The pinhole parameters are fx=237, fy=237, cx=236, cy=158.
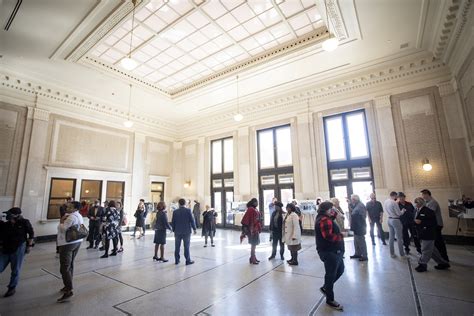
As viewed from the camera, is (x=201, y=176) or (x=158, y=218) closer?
(x=158, y=218)

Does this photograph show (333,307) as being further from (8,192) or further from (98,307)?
(8,192)

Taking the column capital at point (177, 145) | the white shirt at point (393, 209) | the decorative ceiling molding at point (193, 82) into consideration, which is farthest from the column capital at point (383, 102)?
the column capital at point (177, 145)

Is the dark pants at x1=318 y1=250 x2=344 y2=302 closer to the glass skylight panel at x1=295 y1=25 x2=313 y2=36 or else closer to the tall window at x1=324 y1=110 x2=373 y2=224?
the glass skylight panel at x1=295 y1=25 x2=313 y2=36

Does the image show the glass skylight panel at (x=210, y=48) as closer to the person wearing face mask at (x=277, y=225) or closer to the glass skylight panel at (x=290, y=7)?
the glass skylight panel at (x=290, y=7)

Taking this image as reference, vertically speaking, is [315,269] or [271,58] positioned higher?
[271,58]

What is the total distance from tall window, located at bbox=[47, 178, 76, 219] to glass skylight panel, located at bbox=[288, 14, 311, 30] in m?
9.51

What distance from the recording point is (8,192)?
7.72 m

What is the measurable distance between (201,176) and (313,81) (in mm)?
6989

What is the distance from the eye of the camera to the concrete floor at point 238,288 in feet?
9.86

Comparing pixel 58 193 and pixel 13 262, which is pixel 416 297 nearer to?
pixel 13 262

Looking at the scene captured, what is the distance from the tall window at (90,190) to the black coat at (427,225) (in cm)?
1059

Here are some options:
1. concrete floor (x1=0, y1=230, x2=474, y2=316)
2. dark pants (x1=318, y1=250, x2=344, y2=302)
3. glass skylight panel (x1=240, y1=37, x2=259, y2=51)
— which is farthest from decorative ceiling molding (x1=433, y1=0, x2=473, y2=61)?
dark pants (x1=318, y1=250, x2=344, y2=302)

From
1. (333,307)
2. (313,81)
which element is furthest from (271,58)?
(333,307)

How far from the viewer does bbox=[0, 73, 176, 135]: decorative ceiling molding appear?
8.07 m
